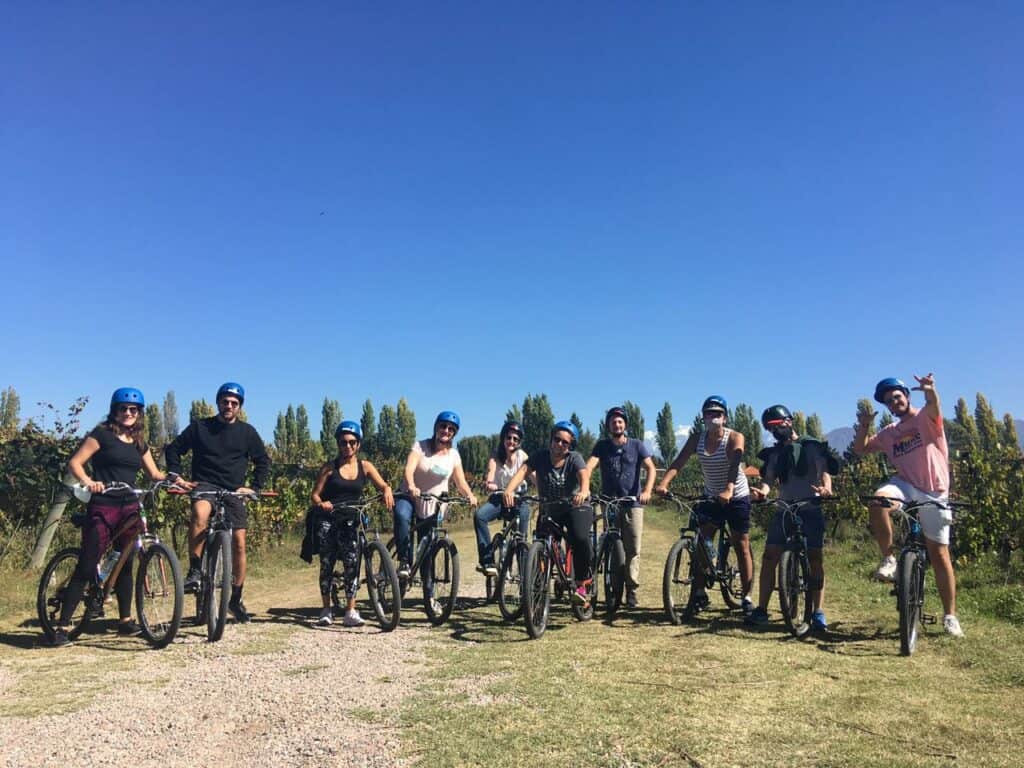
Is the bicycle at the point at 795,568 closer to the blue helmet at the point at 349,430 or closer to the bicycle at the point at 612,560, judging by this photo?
the bicycle at the point at 612,560

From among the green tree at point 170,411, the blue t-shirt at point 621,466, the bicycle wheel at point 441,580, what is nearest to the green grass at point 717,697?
the bicycle wheel at point 441,580

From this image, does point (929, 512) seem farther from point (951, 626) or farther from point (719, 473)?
point (719, 473)

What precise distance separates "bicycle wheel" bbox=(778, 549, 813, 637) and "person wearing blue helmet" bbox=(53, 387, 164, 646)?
5337 millimetres

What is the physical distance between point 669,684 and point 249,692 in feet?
8.57

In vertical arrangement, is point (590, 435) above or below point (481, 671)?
above

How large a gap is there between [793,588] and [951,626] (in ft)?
3.89

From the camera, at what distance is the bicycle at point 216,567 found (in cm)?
554

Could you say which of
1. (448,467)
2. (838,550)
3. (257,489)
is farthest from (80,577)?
(838,550)

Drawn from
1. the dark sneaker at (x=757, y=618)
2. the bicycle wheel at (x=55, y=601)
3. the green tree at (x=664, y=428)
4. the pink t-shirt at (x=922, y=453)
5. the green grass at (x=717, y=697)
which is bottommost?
the green grass at (x=717, y=697)

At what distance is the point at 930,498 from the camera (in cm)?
540

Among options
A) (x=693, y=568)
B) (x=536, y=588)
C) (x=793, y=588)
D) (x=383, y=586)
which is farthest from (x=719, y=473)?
(x=383, y=586)

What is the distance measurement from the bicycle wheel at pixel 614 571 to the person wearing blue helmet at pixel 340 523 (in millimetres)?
2142

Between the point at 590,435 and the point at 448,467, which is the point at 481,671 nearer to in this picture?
the point at 448,467

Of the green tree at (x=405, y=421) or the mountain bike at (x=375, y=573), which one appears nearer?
the mountain bike at (x=375, y=573)
